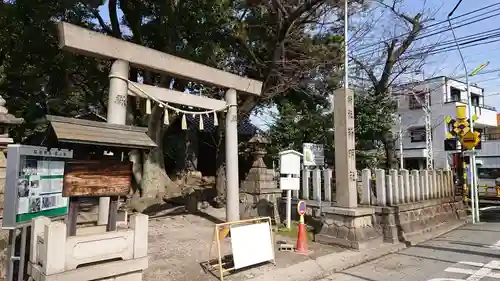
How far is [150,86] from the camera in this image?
7926 mm

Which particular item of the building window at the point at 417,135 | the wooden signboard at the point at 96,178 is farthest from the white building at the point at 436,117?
the wooden signboard at the point at 96,178

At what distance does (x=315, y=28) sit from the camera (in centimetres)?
1412

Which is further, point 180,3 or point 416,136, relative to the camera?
point 416,136

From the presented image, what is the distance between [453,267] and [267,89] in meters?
8.86

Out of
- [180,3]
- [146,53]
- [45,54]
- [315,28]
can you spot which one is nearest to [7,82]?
[45,54]

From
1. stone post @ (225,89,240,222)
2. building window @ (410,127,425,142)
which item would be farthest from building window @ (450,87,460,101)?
stone post @ (225,89,240,222)

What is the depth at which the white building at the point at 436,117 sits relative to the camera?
2997 centimetres

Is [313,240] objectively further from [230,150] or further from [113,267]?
[113,267]

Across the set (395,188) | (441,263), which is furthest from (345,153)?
(441,263)

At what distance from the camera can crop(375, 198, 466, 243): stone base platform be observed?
9.84 metres

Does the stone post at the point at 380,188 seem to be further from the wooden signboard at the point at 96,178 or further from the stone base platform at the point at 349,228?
the wooden signboard at the point at 96,178

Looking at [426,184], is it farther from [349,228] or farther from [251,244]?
[251,244]

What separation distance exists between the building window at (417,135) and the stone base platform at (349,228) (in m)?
25.1

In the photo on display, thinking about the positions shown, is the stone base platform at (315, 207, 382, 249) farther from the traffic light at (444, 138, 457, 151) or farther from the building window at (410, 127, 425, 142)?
the building window at (410, 127, 425, 142)
